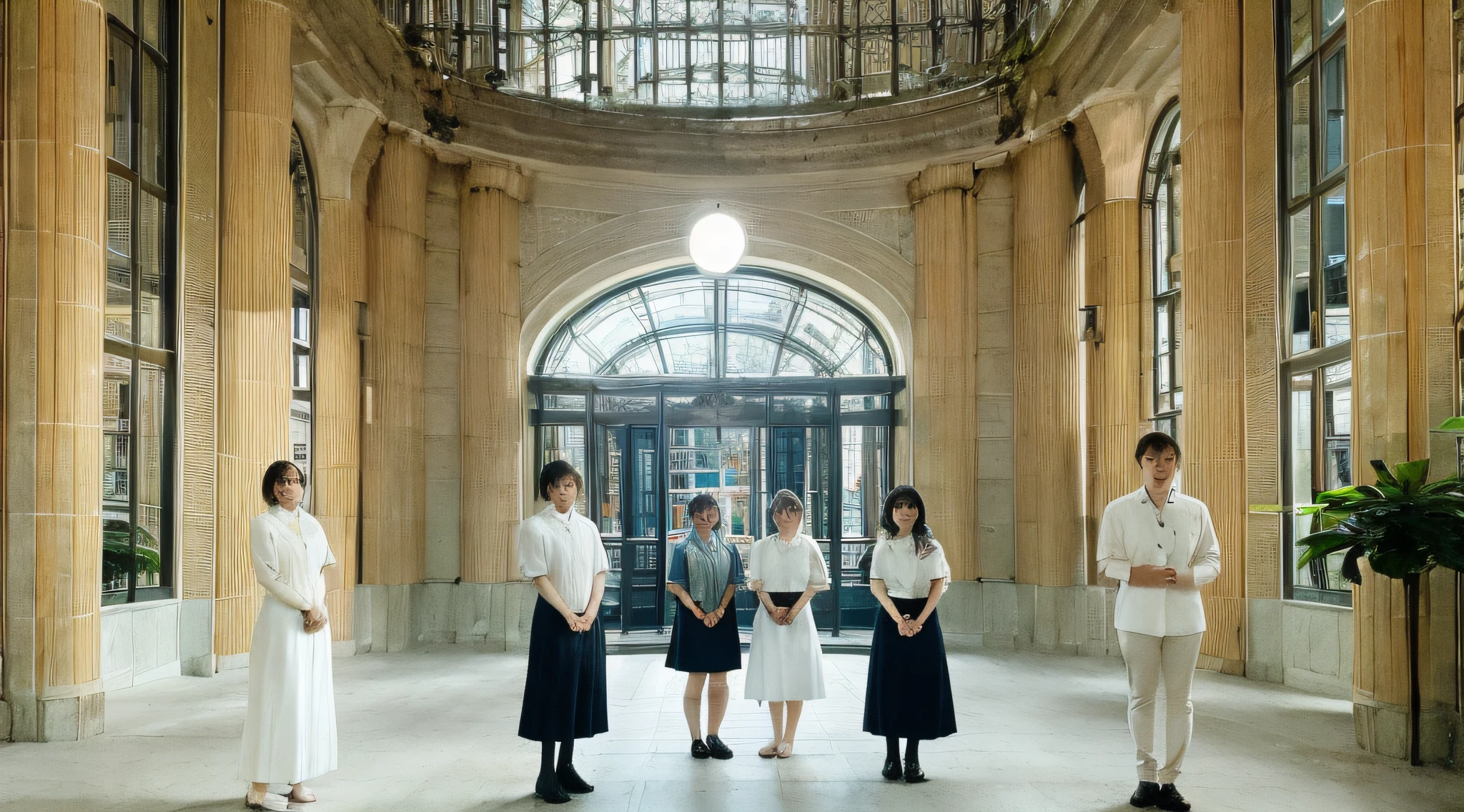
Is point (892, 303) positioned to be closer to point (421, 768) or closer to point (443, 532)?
point (443, 532)

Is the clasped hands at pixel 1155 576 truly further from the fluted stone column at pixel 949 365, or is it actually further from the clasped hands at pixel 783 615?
the fluted stone column at pixel 949 365

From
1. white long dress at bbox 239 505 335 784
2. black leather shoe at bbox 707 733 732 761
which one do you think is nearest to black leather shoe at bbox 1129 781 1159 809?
black leather shoe at bbox 707 733 732 761

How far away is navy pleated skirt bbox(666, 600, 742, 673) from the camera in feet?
19.4

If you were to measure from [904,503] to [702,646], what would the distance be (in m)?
1.32

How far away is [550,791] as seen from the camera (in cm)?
497

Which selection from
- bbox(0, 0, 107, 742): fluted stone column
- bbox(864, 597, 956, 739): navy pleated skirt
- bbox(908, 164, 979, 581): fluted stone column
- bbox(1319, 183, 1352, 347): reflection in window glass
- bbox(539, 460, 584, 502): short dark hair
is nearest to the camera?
bbox(539, 460, 584, 502): short dark hair

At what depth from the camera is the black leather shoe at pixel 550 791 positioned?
4.96m

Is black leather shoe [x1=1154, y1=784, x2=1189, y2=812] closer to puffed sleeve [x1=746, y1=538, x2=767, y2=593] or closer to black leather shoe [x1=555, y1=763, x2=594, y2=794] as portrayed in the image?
puffed sleeve [x1=746, y1=538, x2=767, y2=593]

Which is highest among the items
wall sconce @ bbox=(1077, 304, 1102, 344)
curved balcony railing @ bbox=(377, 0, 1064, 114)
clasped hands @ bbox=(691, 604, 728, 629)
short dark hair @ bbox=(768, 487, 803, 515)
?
curved balcony railing @ bbox=(377, 0, 1064, 114)

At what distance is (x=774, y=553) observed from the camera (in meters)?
5.88

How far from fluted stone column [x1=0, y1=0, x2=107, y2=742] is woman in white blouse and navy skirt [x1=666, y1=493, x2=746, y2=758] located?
3255mm

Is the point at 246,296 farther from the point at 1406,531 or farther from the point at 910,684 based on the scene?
the point at 1406,531

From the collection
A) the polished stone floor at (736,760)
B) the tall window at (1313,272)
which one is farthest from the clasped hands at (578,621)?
the tall window at (1313,272)

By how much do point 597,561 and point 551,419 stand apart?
697cm
